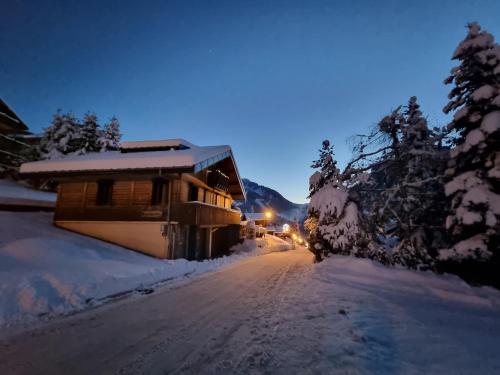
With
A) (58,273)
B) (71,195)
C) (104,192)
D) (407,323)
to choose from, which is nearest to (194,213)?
(104,192)

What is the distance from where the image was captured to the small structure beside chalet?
54.2 ft

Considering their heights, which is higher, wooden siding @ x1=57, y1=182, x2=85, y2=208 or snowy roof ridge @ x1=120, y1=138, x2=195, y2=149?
snowy roof ridge @ x1=120, y1=138, x2=195, y2=149

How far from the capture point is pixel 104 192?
1862 cm

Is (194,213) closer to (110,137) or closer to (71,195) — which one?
(71,195)

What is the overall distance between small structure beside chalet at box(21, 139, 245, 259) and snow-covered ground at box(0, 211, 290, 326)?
88.6 inches

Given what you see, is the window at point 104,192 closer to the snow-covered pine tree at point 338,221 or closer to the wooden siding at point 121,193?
the wooden siding at point 121,193

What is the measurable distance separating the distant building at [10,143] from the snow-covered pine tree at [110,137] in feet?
29.6

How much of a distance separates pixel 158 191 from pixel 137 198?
Answer: 1.52 m

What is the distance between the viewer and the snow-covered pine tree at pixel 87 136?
103ft

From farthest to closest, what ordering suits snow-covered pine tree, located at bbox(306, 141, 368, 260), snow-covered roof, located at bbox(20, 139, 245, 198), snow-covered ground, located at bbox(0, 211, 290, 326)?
snow-covered roof, located at bbox(20, 139, 245, 198), snow-covered pine tree, located at bbox(306, 141, 368, 260), snow-covered ground, located at bbox(0, 211, 290, 326)

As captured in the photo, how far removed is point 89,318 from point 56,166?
15.9 m

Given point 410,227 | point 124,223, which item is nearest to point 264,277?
point 410,227

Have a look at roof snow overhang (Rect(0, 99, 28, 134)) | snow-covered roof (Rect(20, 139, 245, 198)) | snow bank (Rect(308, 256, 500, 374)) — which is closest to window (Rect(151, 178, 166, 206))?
snow-covered roof (Rect(20, 139, 245, 198))

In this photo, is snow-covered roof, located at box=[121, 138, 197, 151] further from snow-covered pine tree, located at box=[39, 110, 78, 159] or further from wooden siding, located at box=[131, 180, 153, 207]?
snow-covered pine tree, located at box=[39, 110, 78, 159]
